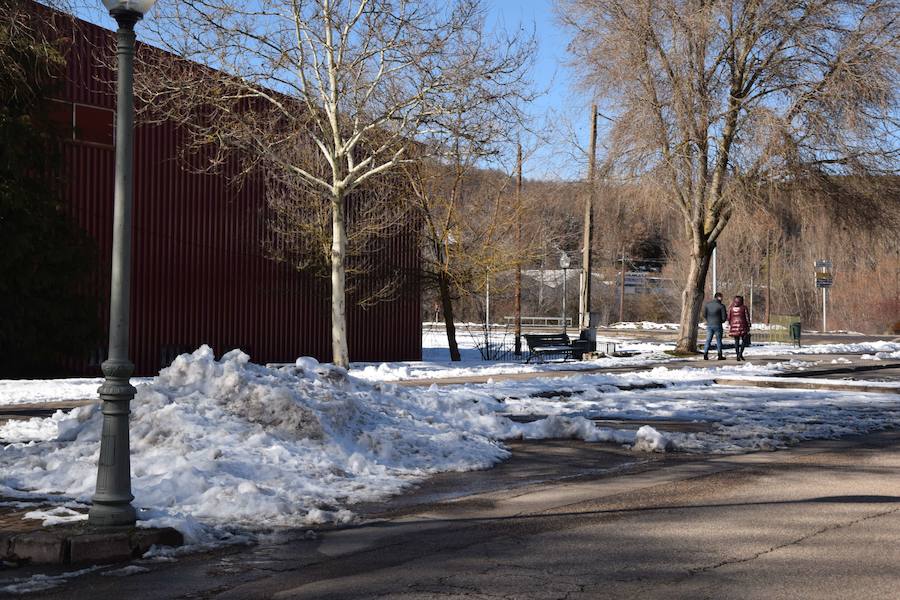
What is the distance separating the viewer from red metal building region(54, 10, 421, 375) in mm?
23375

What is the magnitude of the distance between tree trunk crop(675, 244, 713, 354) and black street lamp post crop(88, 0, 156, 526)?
1031 inches

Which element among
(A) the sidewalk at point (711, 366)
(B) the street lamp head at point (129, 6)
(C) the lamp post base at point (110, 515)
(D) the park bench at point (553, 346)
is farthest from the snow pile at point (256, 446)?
(D) the park bench at point (553, 346)

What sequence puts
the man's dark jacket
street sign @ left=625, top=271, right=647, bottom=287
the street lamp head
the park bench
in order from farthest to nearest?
street sign @ left=625, top=271, right=647, bottom=287 → the park bench → the man's dark jacket → the street lamp head

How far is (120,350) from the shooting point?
7355mm

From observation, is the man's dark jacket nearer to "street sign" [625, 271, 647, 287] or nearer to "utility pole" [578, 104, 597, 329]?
"utility pole" [578, 104, 597, 329]

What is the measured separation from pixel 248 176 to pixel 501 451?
57.5 feet

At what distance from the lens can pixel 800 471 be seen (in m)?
10.2

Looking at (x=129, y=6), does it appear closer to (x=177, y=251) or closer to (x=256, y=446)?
(x=256, y=446)

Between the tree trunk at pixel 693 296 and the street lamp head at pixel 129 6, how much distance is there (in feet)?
86.3

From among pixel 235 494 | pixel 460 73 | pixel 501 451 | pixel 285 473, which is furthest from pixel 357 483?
pixel 460 73

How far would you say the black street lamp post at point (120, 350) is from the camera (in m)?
7.12

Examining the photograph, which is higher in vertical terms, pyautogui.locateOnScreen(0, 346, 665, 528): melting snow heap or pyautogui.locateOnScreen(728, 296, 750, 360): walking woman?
pyautogui.locateOnScreen(728, 296, 750, 360): walking woman

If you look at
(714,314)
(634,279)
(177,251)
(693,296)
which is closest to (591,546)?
(177,251)

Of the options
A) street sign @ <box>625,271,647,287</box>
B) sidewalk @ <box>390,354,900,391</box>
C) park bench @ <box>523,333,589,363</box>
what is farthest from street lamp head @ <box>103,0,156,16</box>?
street sign @ <box>625,271,647,287</box>
